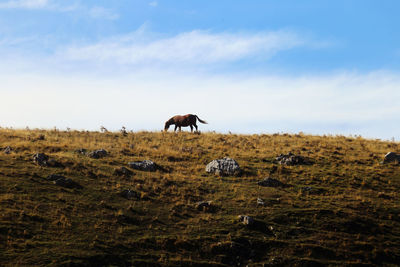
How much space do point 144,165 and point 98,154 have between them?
14.4ft

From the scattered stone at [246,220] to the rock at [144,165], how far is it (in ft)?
32.5

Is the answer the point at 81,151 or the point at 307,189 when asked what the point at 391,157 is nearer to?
the point at 307,189

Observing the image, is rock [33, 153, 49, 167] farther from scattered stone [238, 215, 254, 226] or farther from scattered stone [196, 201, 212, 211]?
scattered stone [238, 215, 254, 226]

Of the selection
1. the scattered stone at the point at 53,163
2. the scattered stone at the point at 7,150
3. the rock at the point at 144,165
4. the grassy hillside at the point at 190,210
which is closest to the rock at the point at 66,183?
the grassy hillside at the point at 190,210

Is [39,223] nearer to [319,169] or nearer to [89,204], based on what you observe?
[89,204]

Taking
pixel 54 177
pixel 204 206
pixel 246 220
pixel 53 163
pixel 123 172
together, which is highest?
pixel 53 163

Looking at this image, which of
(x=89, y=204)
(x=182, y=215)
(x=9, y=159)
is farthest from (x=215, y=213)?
(x=9, y=159)

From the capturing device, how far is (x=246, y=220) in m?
23.9

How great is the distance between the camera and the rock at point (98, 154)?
3369 cm

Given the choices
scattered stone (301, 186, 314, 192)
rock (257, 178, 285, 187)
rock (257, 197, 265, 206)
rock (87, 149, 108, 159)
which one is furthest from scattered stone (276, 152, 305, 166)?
rock (87, 149, 108, 159)

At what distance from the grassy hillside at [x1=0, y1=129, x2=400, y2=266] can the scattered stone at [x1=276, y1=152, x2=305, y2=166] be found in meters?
0.75

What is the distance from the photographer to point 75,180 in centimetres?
2745

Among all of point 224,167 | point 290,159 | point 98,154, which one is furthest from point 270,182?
point 98,154

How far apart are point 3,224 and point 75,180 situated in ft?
23.5
